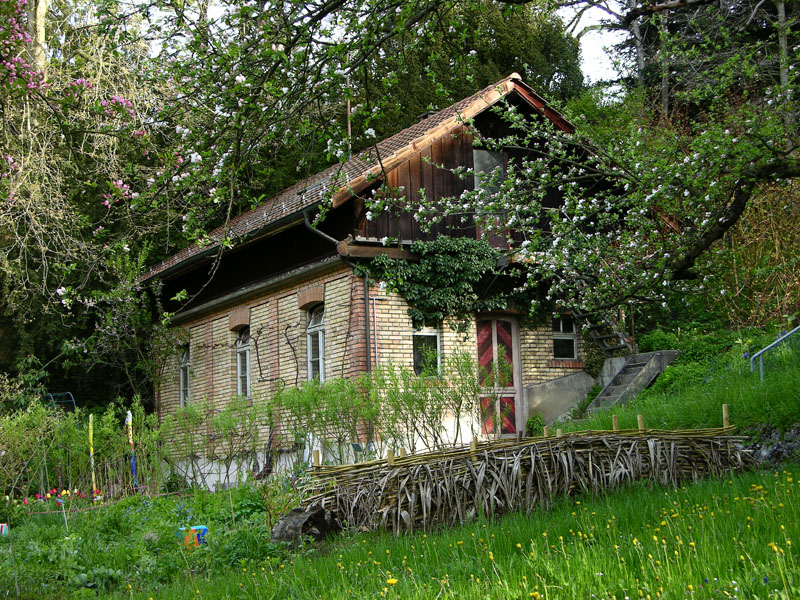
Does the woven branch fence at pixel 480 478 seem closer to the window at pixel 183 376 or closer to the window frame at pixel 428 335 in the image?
the window frame at pixel 428 335

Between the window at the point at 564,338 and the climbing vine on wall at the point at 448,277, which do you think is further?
the window at the point at 564,338

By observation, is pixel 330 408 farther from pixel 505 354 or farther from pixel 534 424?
pixel 534 424

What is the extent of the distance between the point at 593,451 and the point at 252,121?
405cm

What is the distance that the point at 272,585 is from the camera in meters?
5.27

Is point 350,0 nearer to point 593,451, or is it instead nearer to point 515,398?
point 593,451

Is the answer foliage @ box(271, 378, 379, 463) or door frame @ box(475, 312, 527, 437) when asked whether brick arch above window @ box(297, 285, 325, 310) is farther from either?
foliage @ box(271, 378, 379, 463)

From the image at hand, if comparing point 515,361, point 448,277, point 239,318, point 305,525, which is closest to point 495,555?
point 305,525

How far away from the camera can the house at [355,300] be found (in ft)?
51.7

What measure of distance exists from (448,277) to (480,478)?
973cm

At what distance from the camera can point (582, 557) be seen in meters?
4.58

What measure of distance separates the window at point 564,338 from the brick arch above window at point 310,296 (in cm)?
514

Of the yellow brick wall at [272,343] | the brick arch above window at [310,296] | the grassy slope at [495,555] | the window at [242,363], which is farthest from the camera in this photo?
the window at [242,363]

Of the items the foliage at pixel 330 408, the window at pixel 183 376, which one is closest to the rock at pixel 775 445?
the foliage at pixel 330 408

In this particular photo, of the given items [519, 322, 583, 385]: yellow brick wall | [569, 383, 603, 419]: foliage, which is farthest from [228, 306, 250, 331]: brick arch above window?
[569, 383, 603, 419]: foliage
